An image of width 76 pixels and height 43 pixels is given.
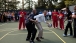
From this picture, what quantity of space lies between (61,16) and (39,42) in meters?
7.01

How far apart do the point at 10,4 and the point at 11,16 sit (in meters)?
23.8

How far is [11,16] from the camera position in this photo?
33.2m

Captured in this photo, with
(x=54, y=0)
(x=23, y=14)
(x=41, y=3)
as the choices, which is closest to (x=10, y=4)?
(x=41, y=3)

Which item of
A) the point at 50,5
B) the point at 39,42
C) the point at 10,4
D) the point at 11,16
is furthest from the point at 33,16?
the point at 50,5

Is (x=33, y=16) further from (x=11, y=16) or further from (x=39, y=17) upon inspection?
(x=11, y=16)

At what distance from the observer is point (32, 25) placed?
Answer: 397 inches

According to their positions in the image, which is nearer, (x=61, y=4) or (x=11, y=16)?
(x=11, y=16)

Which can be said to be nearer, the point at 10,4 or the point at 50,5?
the point at 10,4

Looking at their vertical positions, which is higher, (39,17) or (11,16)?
(39,17)

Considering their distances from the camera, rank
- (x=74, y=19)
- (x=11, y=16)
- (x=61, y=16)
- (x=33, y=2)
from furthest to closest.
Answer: (x=33, y=2)
(x=11, y=16)
(x=61, y=16)
(x=74, y=19)

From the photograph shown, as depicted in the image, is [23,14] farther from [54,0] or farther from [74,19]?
[54,0]

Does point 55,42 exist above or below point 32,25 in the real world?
below

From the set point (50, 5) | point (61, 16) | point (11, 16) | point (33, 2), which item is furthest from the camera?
point (33, 2)

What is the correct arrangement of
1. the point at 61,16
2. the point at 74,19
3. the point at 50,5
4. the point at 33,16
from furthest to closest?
Result: the point at 50,5
the point at 61,16
the point at 74,19
the point at 33,16
